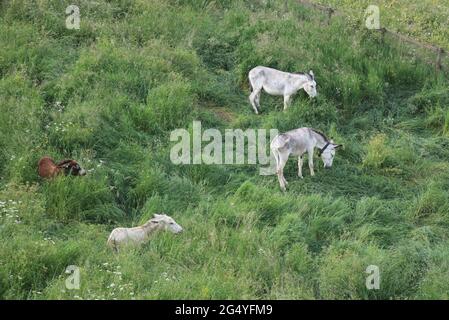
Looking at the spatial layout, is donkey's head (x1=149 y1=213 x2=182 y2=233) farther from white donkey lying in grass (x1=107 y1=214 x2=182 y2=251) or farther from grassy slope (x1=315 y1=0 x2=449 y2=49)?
grassy slope (x1=315 y1=0 x2=449 y2=49)

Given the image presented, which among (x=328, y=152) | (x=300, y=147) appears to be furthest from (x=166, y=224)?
(x=328, y=152)

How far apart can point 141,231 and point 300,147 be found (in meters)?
3.78

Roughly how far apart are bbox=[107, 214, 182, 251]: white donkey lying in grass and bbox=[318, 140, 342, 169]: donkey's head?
148 inches

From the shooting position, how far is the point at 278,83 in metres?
13.8

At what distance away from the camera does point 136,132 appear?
39.9 feet

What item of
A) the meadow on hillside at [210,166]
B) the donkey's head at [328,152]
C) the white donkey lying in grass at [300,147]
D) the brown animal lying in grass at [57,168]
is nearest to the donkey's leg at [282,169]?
the white donkey lying in grass at [300,147]

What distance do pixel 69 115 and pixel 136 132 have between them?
125cm

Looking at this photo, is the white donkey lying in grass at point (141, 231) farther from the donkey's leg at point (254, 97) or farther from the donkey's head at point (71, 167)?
the donkey's leg at point (254, 97)

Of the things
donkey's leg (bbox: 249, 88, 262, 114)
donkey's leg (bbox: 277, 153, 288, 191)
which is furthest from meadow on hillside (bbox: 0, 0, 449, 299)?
donkey's leg (bbox: 249, 88, 262, 114)

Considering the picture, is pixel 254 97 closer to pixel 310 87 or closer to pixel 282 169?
pixel 310 87

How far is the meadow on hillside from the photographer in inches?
333

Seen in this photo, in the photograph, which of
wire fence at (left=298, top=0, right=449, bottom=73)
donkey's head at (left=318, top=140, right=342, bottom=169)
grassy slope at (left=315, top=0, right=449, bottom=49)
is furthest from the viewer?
grassy slope at (left=315, top=0, right=449, bottom=49)
